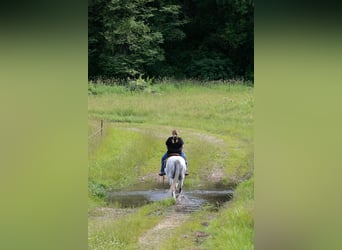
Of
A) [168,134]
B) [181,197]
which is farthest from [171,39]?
[181,197]

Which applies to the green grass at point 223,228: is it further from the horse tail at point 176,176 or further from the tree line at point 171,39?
the tree line at point 171,39

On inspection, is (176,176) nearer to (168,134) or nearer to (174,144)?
(174,144)

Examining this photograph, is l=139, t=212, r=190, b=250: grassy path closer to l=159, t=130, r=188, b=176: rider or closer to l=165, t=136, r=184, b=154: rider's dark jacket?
l=159, t=130, r=188, b=176: rider

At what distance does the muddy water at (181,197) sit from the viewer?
5.16 m

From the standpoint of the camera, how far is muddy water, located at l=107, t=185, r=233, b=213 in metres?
5.16

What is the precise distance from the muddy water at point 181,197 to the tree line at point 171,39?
1.18 metres

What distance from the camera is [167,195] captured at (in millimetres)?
5199

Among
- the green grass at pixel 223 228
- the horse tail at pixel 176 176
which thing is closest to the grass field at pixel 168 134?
the green grass at pixel 223 228

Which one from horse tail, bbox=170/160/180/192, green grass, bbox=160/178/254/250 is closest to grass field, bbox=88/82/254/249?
green grass, bbox=160/178/254/250

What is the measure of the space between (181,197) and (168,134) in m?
0.64

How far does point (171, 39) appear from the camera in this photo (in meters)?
5.52
